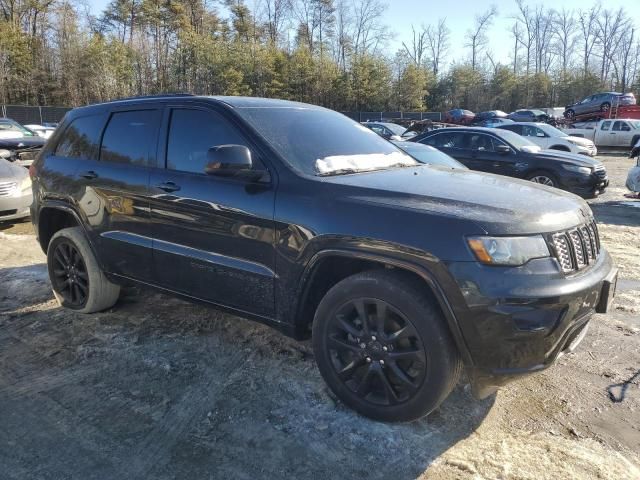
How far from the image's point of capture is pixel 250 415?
9.81ft

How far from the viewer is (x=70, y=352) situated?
3781 millimetres

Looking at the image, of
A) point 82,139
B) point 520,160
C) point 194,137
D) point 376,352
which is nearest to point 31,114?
point 520,160

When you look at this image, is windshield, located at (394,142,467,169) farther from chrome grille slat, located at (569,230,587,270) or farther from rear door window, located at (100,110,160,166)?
chrome grille slat, located at (569,230,587,270)

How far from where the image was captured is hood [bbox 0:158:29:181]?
7741mm

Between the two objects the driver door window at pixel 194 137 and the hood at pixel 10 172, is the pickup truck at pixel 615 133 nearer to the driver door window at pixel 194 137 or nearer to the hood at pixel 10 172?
the hood at pixel 10 172

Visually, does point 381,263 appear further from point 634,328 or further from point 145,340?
point 634,328

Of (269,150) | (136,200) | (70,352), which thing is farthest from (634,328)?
(70,352)

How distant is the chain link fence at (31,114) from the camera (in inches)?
1375

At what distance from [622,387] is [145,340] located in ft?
10.7

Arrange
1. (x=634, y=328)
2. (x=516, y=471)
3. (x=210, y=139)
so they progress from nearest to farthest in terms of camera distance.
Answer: (x=516, y=471)
(x=210, y=139)
(x=634, y=328)

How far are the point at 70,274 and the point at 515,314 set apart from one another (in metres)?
3.65

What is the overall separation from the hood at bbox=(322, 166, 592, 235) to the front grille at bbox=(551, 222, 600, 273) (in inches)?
1.9

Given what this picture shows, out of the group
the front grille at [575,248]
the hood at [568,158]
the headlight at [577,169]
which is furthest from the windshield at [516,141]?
the front grille at [575,248]

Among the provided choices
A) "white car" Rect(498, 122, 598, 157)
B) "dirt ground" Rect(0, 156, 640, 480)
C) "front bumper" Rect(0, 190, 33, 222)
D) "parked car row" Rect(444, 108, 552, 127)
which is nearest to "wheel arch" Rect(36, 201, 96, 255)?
"dirt ground" Rect(0, 156, 640, 480)
